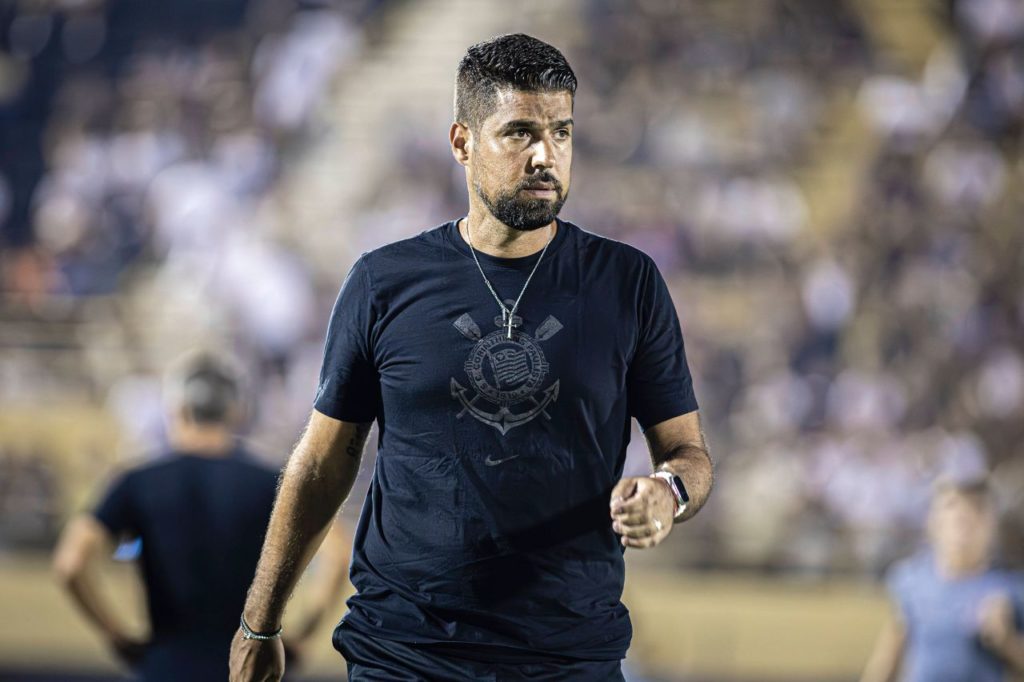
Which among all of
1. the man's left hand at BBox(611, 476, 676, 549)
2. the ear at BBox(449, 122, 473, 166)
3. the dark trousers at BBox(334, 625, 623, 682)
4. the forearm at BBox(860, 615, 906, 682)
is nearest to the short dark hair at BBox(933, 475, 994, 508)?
the forearm at BBox(860, 615, 906, 682)

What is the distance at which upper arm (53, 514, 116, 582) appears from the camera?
4734 millimetres

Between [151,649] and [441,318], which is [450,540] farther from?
[151,649]

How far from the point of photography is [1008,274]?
11.6 m

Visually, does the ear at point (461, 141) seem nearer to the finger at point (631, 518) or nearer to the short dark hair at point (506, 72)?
the short dark hair at point (506, 72)

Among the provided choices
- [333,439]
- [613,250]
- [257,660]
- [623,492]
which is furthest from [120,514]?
[623,492]

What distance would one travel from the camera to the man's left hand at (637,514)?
2.42 meters

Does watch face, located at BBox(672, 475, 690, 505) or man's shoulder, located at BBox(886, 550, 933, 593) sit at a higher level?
watch face, located at BBox(672, 475, 690, 505)

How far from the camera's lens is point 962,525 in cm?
569

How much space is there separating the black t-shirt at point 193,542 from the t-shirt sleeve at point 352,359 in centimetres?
183

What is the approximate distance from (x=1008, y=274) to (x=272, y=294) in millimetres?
5988

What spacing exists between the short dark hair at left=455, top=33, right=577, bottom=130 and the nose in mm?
107

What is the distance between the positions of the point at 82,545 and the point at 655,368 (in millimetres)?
2666

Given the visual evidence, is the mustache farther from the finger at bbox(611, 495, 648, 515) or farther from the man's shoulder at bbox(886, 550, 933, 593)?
the man's shoulder at bbox(886, 550, 933, 593)

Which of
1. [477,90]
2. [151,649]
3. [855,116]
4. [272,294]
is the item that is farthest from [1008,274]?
[477,90]
